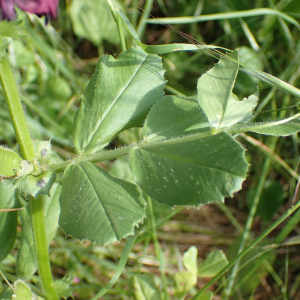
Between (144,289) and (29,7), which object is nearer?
(29,7)

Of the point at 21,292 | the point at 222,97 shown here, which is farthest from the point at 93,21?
the point at 21,292

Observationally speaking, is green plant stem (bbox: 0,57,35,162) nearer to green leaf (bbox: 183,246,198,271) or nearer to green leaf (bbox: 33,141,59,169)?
green leaf (bbox: 33,141,59,169)

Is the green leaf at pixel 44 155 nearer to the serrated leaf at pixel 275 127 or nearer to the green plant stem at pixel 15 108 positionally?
the green plant stem at pixel 15 108

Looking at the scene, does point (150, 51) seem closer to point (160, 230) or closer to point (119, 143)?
point (119, 143)

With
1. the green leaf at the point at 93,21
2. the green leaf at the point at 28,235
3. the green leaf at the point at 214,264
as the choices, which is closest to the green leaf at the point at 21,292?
the green leaf at the point at 28,235

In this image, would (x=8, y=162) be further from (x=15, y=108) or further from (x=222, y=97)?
(x=222, y=97)

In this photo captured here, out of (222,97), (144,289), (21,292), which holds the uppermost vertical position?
(222,97)

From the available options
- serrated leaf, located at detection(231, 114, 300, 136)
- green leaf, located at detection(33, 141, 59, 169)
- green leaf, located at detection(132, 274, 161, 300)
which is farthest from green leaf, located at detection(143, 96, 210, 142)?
green leaf, located at detection(132, 274, 161, 300)
